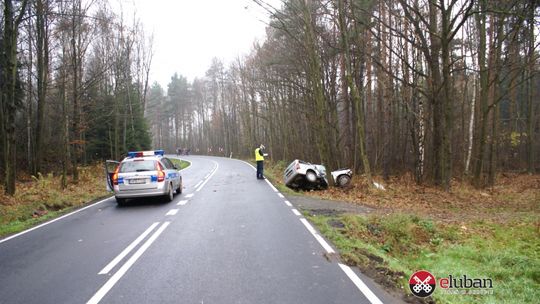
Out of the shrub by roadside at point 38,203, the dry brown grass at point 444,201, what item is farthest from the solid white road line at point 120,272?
the dry brown grass at point 444,201

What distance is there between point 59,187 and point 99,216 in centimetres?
872

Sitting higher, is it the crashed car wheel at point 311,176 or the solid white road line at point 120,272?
the crashed car wheel at point 311,176

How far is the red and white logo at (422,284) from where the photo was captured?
15.3ft

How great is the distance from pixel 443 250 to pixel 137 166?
378 inches

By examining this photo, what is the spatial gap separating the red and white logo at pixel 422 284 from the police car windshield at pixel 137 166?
966 cm

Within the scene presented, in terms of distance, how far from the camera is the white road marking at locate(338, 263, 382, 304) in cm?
441

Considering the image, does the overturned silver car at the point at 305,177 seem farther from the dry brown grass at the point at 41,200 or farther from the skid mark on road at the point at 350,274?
the dry brown grass at the point at 41,200

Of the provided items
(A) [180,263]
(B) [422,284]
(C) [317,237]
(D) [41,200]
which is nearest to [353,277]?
(B) [422,284]

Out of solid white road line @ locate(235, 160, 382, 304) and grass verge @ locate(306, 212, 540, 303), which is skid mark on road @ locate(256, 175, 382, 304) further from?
grass verge @ locate(306, 212, 540, 303)

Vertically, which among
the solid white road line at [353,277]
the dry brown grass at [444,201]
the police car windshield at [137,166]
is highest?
the police car windshield at [137,166]

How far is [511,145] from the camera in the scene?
108ft

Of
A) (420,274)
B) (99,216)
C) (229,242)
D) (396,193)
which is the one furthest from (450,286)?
(396,193)

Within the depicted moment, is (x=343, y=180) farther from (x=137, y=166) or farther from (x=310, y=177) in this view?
(x=137, y=166)

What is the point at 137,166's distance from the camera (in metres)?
12.7
